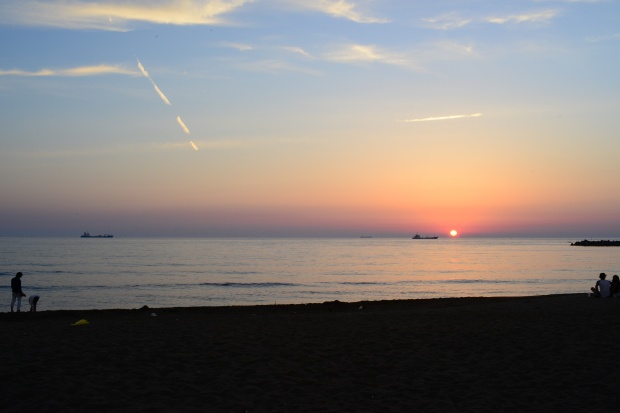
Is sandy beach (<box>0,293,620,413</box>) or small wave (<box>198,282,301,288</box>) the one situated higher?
sandy beach (<box>0,293,620,413</box>)

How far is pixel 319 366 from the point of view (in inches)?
419

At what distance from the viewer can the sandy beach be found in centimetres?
837

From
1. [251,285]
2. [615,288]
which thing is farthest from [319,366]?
[251,285]

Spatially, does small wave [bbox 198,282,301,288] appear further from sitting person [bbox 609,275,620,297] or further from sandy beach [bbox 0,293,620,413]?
sandy beach [bbox 0,293,620,413]

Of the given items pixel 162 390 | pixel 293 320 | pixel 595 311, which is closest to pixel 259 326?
pixel 293 320

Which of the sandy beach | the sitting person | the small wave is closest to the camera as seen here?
the sandy beach

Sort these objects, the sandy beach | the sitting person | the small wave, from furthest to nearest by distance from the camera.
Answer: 1. the small wave
2. the sitting person
3. the sandy beach

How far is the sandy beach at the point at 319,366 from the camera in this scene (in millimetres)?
8367

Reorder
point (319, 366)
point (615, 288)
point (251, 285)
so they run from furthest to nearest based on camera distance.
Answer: point (251, 285), point (615, 288), point (319, 366)

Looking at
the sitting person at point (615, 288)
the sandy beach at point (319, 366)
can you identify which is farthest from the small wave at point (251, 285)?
the sandy beach at point (319, 366)

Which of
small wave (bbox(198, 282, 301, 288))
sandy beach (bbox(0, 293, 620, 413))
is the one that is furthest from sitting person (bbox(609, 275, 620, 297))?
small wave (bbox(198, 282, 301, 288))

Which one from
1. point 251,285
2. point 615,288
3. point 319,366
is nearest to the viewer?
point 319,366

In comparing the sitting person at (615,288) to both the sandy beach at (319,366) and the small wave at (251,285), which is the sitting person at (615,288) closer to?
the sandy beach at (319,366)

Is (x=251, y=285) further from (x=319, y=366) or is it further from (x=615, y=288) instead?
(x=319, y=366)
